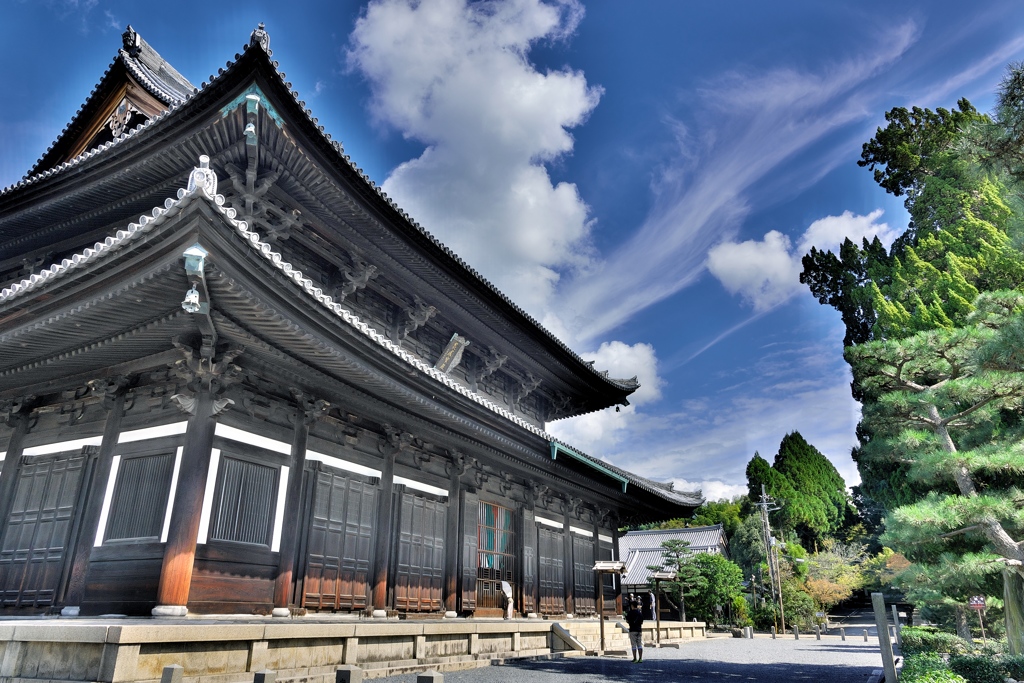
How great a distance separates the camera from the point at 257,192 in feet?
36.5

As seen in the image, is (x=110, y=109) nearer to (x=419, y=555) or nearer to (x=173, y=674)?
(x=419, y=555)

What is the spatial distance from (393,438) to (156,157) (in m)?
6.81

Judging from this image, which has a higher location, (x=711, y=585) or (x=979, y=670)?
(x=711, y=585)

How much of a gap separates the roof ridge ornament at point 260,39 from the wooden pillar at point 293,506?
5.60m

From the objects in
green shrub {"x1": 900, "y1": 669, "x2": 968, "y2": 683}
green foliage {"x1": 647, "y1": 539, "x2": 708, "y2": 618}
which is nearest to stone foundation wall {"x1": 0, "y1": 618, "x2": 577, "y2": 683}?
green shrub {"x1": 900, "y1": 669, "x2": 968, "y2": 683}

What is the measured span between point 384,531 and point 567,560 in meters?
9.17

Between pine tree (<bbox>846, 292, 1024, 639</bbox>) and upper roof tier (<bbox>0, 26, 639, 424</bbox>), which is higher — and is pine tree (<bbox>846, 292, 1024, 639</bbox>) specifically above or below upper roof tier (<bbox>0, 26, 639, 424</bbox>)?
below

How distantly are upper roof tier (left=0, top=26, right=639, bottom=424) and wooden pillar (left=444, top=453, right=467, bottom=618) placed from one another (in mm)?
3481

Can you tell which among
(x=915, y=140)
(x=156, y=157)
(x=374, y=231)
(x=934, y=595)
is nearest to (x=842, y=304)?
(x=915, y=140)

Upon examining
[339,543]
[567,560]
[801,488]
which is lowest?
[567,560]

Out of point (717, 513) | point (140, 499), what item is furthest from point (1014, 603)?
point (717, 513)

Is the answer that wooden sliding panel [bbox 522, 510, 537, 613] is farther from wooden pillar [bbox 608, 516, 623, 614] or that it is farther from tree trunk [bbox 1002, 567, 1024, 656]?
tree trunk [bbox 1002, 567, 1024, 656]

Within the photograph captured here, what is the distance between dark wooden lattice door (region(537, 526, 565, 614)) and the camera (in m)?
18.2

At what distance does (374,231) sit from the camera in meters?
13.1
